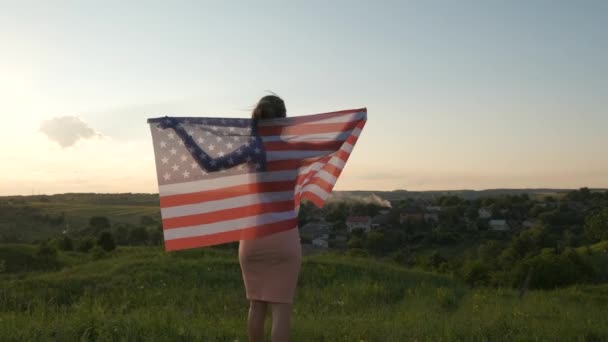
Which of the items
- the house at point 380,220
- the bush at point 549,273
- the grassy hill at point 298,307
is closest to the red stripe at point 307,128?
the grassy hill at point 298,307

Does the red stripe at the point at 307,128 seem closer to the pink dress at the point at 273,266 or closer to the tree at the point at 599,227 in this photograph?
the pink dress at the point at 273,266

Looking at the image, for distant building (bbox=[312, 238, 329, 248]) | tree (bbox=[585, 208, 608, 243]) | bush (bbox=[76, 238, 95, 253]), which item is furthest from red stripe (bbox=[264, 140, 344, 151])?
distant building (bbox=[312, 238, 329, 248])

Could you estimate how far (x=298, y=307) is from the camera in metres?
8.12

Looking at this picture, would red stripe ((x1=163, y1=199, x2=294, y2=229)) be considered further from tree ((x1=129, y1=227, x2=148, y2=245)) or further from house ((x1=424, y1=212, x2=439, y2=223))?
house ((x1=424, y1=212, x2=439, y2=223))

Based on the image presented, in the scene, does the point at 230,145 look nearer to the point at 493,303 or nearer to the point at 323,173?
the point at 323,173

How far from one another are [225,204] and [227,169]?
0.32 meters

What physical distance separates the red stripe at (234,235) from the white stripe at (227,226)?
3 cm

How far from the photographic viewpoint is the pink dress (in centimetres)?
420

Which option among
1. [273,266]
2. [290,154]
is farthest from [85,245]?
[273,266]

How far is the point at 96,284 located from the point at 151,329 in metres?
5.15

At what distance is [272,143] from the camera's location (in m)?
4.75

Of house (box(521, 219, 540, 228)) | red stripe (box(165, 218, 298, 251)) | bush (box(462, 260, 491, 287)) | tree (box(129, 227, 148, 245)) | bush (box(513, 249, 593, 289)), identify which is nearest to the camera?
red stripe (box(165, 218, 298, 251))

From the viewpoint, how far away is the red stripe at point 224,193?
4.56m

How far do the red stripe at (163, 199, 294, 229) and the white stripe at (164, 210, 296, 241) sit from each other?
33 millimetres
